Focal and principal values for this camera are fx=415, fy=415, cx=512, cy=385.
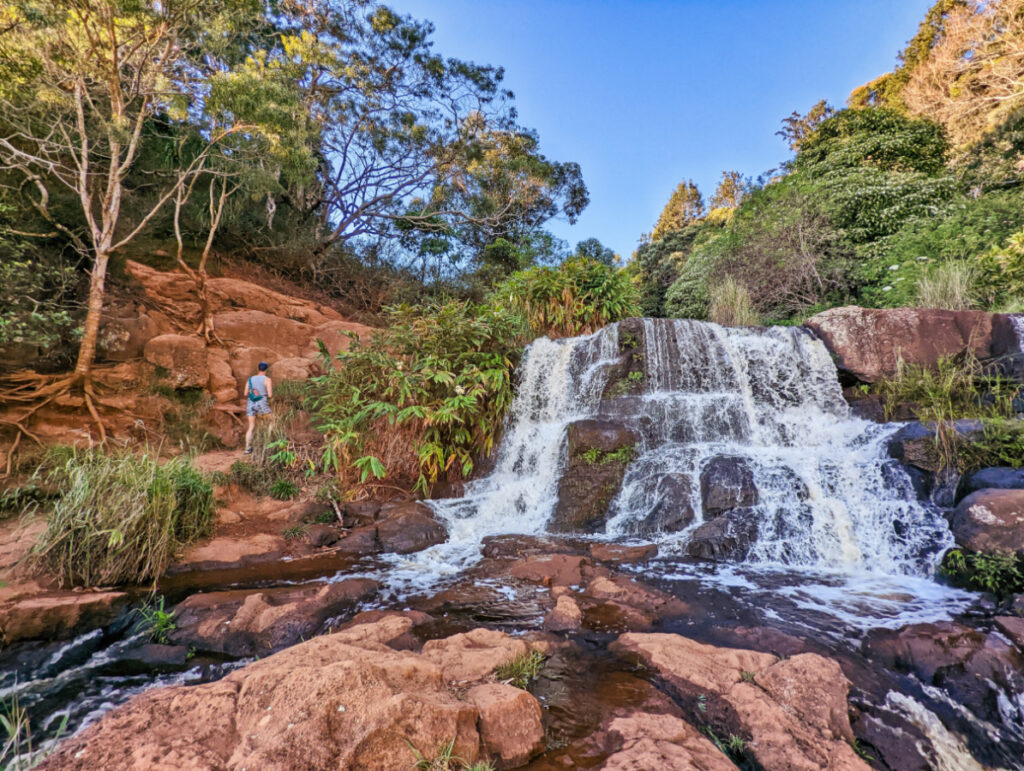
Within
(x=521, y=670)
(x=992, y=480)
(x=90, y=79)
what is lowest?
(x=521, y=670)

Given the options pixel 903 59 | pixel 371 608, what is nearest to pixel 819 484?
pixel 371 608

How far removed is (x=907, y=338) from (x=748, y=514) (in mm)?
4703

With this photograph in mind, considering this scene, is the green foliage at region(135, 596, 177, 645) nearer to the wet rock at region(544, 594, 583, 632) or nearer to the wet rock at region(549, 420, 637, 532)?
the wet rock at region(544, 594, 583, 632)

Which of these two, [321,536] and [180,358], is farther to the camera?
[180,358]

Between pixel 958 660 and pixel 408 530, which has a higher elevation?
pixel 958 660

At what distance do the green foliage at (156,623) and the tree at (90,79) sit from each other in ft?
15.8

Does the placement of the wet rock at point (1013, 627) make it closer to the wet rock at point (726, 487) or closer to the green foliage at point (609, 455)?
the wet rock at point (726, 487)

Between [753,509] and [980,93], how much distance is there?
53.1ft

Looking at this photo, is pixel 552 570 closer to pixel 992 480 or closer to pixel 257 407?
pixel 992 480

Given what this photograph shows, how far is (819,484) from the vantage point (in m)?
4.79

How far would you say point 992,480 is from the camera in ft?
13.3

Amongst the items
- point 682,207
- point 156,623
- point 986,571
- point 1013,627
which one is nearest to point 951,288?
point 986,571

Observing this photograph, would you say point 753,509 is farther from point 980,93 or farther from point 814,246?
point 980,93

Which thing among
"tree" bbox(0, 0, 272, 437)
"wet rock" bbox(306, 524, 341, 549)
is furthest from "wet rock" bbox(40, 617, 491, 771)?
"tree" bbox(0, 0, 272, 437)
